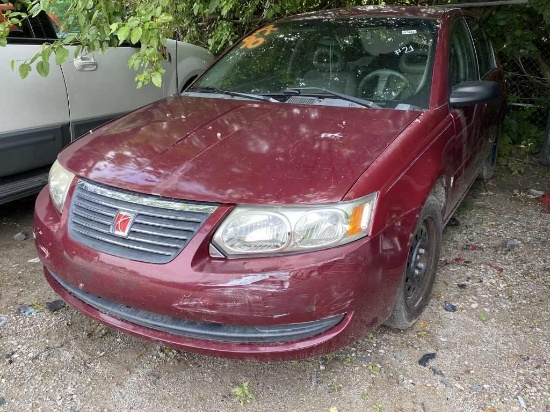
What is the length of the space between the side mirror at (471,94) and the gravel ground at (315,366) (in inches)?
44.4

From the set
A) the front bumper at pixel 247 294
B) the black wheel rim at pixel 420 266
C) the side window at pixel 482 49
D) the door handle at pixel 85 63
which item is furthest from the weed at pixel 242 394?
the side window at pixel 482 49

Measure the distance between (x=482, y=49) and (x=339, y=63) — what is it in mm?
1703

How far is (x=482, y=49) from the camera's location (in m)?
4.21

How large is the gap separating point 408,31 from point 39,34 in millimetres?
2667

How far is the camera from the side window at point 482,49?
4.00 meters

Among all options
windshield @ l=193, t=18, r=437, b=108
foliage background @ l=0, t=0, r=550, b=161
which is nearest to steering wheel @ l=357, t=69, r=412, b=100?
windshield @ l=193, t=18, r=437, b=108

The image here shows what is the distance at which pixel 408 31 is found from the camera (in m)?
3.21

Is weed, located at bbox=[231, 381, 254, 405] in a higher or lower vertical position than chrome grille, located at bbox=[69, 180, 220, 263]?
lower

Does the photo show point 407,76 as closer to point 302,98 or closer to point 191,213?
point 302,98

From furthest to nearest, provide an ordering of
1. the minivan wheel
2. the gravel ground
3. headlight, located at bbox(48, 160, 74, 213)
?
the minivan wheel, headlight, located at bbox(48, 160, 74, 213), the gravel ground

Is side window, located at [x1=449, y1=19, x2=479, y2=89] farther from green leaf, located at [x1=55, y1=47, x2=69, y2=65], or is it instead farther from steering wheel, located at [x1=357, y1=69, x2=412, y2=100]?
green leaf, located at [x1=55, y1=47, x2=69, y2=65]

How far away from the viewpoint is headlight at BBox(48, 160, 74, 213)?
2.39 m

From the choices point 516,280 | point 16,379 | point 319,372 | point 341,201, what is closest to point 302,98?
point 341,201

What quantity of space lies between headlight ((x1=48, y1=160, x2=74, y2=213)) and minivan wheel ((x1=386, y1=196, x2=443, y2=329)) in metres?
1.60
